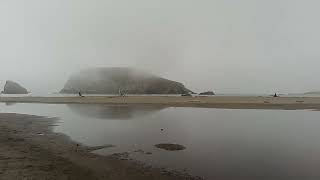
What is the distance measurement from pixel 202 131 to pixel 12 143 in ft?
56.2

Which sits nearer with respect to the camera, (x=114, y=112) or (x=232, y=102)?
(x=114, y=112)

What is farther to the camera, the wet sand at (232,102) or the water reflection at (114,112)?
the wet sand at (232,102)

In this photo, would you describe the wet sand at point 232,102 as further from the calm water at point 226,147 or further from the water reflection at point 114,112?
the calm water at point 226,147

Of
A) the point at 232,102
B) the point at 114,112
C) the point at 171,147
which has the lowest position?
the point at 171,147

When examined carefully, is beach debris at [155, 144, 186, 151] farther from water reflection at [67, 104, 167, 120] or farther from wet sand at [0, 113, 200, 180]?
water reflection at [67, 104, 167, 120]

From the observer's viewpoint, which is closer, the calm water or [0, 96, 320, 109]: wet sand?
the calm water

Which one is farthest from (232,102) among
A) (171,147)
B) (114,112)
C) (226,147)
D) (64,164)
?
(64,164)

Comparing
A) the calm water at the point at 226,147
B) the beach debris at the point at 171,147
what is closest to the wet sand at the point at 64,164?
the calm water at the point at 226,147

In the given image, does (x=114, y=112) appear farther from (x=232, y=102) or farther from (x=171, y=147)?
(x=232, y=102)

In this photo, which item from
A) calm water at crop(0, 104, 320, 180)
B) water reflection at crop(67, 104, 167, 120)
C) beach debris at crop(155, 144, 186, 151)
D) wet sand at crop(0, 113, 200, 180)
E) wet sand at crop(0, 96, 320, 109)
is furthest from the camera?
wet sand at crop(0, 96, 320, 109)

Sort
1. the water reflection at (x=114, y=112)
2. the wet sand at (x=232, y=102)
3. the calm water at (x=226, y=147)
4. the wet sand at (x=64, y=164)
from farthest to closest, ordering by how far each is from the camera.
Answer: the wet sand at (x=232, y=102), the water reflection at (x=114, y=112), the calm water at (x=226, y=147), the wet sand at (x=64, y=164)

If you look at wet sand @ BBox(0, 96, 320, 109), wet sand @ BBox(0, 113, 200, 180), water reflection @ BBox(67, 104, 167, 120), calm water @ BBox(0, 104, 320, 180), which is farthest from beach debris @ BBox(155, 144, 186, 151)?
wet sand @ BBox(0, 96, 320, 109)

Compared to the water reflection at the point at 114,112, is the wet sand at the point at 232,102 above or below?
above

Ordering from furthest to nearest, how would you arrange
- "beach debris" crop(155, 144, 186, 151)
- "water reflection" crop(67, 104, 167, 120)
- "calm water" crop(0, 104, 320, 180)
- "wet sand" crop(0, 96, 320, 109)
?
"wet sand" crop(0, 96, 320, 109) → "water reflection" crop(67, 104, 167, 120) → "beach debris" crop(155, 144, 186, 151) → "calm water" crop(0, 104, 320, 180)
